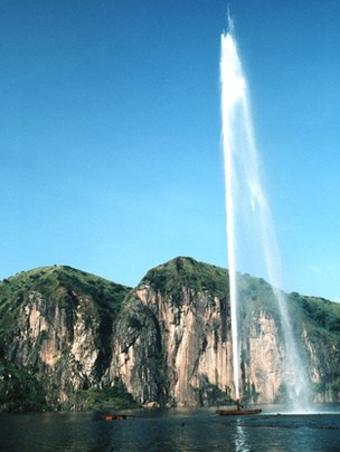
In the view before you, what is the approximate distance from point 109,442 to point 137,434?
18.2m

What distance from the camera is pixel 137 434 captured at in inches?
4560

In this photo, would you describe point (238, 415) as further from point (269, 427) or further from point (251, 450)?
point (251, 450)

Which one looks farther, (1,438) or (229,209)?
(229,209)

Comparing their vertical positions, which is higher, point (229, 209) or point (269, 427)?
point (229, 209)

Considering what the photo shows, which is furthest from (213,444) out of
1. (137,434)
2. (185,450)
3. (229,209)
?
(229,209)

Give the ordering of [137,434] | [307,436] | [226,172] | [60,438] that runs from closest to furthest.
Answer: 1. [307,436]
2. [60,438]
3. [137,434]
4. [226,172]

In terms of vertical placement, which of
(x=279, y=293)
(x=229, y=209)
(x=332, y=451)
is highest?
(x=229, y=209)

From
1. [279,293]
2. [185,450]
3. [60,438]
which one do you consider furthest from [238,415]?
[185,450]

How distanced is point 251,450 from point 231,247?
194 ft

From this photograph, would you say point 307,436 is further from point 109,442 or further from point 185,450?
point 109,442

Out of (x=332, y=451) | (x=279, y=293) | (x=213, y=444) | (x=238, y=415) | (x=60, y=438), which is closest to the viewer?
(x=332, y=451)

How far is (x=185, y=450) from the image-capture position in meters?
82.2

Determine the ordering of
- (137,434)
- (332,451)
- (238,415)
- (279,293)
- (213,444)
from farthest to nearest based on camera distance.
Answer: (238,415) < (279,293) < (137,434) < (213,444) < (332,451)

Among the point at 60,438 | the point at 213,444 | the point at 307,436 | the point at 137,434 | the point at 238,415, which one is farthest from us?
the point at 238,415
